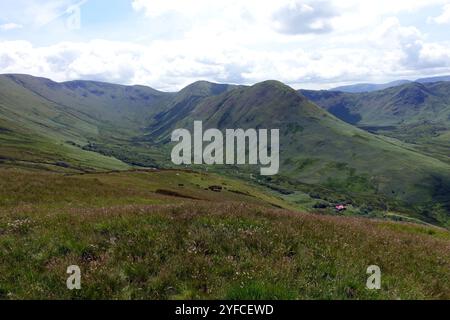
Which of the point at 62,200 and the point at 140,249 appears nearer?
the point at 140,249

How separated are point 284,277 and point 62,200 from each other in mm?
25603

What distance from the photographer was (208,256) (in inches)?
445

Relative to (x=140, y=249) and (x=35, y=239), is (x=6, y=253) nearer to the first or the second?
(x=35, y=239)

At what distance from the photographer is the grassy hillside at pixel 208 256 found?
984cm

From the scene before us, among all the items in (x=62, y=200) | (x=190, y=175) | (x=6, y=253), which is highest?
(x=6, y=253)

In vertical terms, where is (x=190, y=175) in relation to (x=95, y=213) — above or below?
below

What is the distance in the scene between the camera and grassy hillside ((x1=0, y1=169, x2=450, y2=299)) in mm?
9836

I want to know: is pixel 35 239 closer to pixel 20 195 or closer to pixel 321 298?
pixel 321 298

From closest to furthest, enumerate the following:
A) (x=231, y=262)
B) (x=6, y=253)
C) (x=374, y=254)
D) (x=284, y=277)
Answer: (x=284, y=277)
(x=231, y=262)
(x=6, y=253)
(x=374, y=254)
